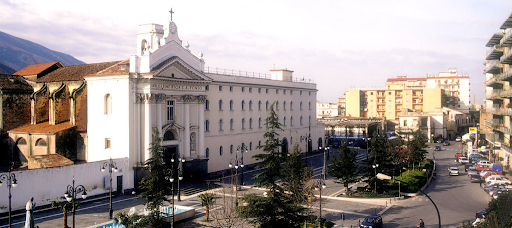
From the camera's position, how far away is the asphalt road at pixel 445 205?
30062 mm

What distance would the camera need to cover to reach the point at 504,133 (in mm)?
50438

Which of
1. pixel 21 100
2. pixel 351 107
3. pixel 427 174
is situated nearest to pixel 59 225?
pixel 21 100

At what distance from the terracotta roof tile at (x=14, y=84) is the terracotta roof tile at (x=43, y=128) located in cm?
478

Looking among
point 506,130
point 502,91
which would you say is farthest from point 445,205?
point 502,91

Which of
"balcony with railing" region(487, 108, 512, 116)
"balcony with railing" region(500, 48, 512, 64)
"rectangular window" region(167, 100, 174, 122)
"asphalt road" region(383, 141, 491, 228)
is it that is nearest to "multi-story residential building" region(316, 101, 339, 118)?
"balcony with railing" region(487, 108, 512, 116)

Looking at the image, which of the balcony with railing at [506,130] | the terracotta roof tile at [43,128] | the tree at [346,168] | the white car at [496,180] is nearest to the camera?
the tree at [346,168]

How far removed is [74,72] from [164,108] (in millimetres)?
13941

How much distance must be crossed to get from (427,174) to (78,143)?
124ft

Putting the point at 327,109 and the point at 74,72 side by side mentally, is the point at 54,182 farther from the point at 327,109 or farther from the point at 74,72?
the point at 327,109

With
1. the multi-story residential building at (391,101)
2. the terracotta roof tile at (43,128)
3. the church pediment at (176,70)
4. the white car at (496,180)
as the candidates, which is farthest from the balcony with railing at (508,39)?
the multi-story residential building at (391,101)

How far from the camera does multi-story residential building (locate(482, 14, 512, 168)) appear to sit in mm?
47812

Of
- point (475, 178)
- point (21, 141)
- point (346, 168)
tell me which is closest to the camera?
point (346, 168)

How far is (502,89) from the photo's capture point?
5559cm

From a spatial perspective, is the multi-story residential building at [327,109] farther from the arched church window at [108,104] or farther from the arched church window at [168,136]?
the arched church window at [108,104]
